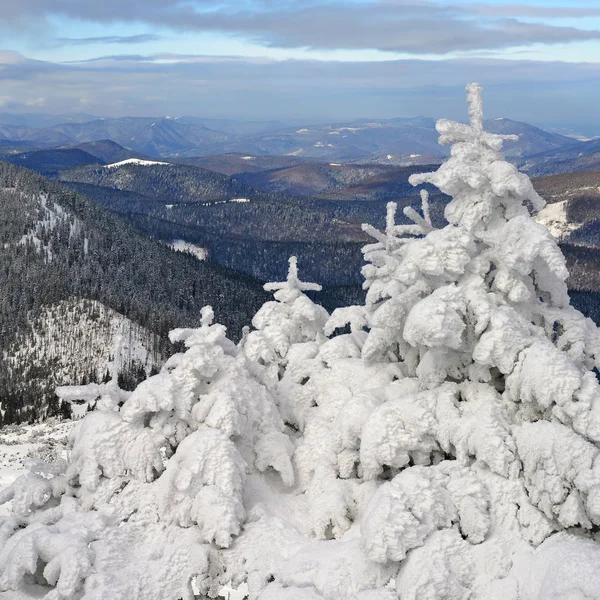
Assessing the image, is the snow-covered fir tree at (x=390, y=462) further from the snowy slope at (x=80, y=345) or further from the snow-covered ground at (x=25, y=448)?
the snowy slope at (x=80, y=345)

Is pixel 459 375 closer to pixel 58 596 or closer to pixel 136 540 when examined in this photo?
pixel 136 540

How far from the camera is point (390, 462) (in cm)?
1594

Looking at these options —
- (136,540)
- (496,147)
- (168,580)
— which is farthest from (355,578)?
(496,147)

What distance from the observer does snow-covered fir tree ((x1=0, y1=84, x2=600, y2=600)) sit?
534 inches

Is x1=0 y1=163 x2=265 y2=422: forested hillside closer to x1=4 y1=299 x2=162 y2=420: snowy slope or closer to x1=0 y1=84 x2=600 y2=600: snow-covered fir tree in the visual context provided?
x1=4 y1=299 x2=162 y2=420: snowy slope

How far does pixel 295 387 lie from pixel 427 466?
609cm

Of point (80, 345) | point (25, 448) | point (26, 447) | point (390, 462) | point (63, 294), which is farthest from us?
point (63, 294)

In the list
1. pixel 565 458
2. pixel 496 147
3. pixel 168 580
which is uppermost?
pixel 496 147

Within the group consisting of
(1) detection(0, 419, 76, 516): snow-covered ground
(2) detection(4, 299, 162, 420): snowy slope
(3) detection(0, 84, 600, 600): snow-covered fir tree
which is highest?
(3) detection(0, 84, 600, 600): snow-covered fir tree

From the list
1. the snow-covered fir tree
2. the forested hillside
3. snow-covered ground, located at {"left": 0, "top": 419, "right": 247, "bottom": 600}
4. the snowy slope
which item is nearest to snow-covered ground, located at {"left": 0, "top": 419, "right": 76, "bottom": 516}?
snow-covered ground, located at {"left": 0, "top": 419, "right": 247, "bottom": 600}

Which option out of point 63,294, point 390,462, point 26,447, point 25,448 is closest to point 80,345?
point 63,294

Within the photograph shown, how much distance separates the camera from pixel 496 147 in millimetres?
17625

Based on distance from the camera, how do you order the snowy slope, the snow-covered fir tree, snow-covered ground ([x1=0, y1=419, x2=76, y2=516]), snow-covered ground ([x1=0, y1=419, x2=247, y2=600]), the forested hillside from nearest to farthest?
the snow-covered fir tree
snow-covered ground ([x1=0, y1=419, x2=247, y2=600])
snow-covered ground ([x1=0, y1=419, x2=76, y2=516])
the snowy slope
the forested hillside

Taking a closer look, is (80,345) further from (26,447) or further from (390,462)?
(390,462)
